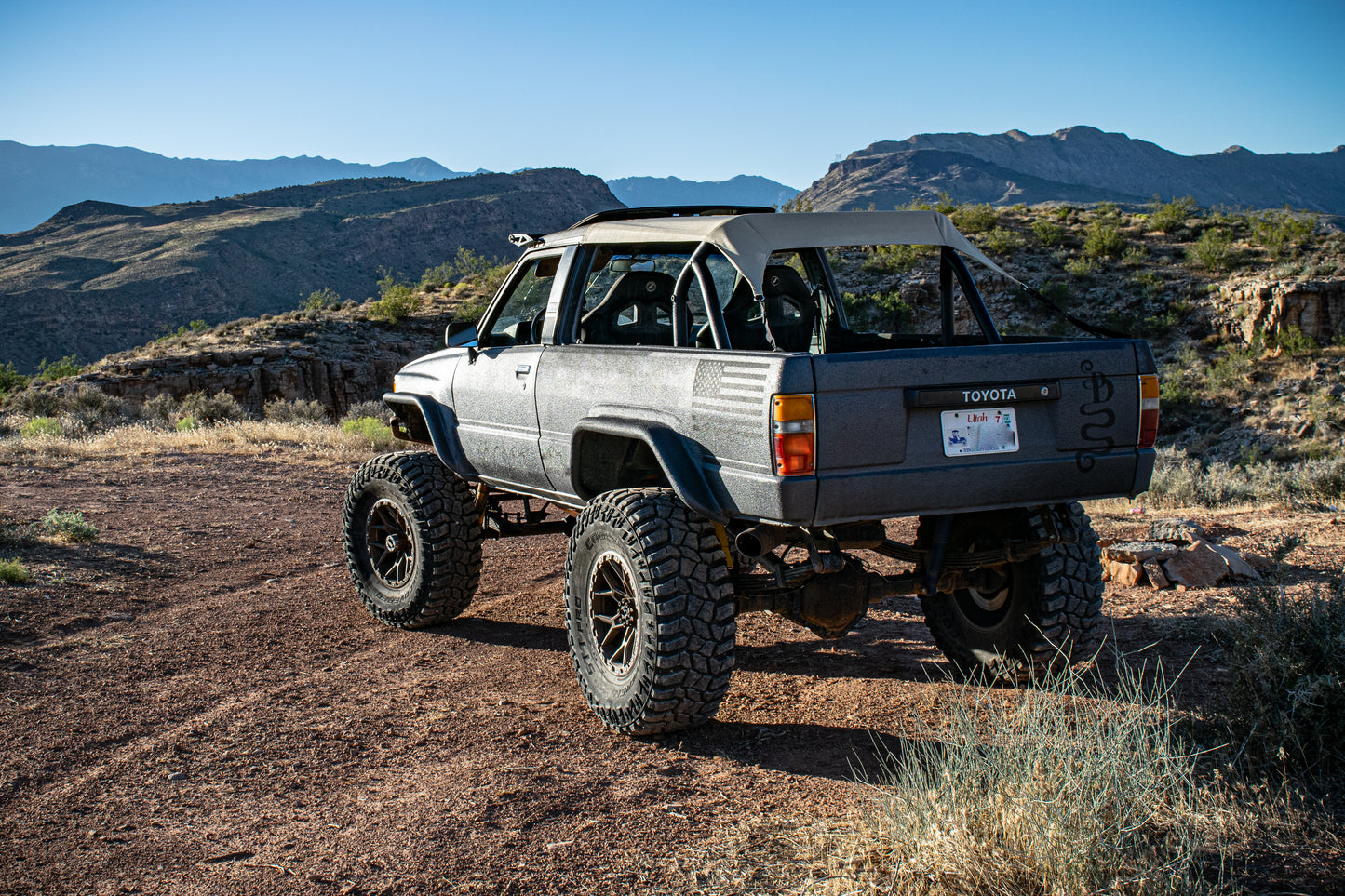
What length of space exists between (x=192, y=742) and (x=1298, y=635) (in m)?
4.58

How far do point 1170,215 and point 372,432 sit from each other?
28.2m

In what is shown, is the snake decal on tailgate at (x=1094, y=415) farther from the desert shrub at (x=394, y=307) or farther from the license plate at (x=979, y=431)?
the desert shrub at (x=394, y=307)

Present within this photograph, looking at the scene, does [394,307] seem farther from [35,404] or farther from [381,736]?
[381,736]

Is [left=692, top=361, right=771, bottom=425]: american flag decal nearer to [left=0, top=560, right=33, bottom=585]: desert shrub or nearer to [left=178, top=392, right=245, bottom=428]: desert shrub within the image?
[left=0, top=560, right=33, bottom=585]: desert shrub

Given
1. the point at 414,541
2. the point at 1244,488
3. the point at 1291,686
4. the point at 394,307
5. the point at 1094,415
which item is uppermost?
the point at 394,307

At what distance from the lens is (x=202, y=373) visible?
26297 mm

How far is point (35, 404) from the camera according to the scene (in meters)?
20.6

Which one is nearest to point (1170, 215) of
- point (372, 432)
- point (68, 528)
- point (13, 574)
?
point (372, 432)

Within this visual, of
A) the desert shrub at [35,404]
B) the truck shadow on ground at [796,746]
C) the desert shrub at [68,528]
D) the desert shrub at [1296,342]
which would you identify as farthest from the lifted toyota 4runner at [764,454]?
the desert shrub at [1296,342]

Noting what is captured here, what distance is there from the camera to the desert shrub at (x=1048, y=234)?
1267 inches

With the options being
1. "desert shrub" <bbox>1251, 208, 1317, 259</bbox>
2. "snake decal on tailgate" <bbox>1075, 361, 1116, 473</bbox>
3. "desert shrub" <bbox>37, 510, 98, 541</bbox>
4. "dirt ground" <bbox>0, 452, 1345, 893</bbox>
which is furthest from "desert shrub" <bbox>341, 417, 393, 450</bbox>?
"desert shrub" <bbox>1251, 208, 1317, 259</bbox>

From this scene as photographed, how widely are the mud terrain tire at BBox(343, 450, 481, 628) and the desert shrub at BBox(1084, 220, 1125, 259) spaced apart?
29.1m

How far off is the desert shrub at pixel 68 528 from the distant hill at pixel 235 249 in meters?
54.2

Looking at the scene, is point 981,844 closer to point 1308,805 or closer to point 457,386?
point 1308,805
